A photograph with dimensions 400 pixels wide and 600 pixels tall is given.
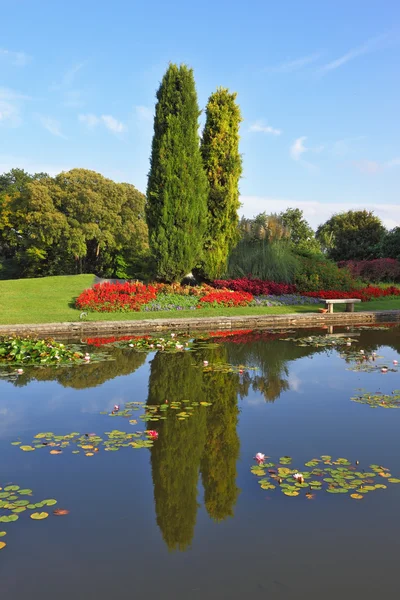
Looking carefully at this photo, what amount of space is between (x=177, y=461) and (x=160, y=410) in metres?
1.55

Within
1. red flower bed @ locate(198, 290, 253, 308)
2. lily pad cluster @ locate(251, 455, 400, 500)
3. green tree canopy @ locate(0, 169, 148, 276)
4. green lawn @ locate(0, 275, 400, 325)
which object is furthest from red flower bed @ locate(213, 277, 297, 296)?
green tree canopy @ locate(0, 169, 148, 276)

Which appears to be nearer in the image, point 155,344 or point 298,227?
point 155,344

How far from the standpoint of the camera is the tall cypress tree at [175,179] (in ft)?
59.2

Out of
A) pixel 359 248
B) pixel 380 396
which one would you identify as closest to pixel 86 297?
pixel 380 396

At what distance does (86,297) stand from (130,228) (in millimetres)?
21035

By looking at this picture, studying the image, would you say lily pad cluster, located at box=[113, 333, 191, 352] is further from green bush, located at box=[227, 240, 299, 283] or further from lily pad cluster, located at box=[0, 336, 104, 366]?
green bush, located at box=[227, 240, 299, 283]

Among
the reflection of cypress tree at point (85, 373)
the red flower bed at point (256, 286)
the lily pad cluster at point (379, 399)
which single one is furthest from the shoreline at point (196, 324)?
the lily pad cluster at point (379, 399)

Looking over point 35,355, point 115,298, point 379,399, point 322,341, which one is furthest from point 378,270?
point 379,399

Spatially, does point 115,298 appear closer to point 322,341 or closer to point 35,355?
point 35,355

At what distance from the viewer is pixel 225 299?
1706 centimetres

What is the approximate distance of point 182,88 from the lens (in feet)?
60.1

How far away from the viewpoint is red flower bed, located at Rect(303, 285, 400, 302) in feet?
62.4

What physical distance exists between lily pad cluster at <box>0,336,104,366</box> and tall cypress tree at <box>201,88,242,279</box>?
10843 millimetres

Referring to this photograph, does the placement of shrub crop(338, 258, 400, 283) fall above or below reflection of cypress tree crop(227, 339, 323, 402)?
above
